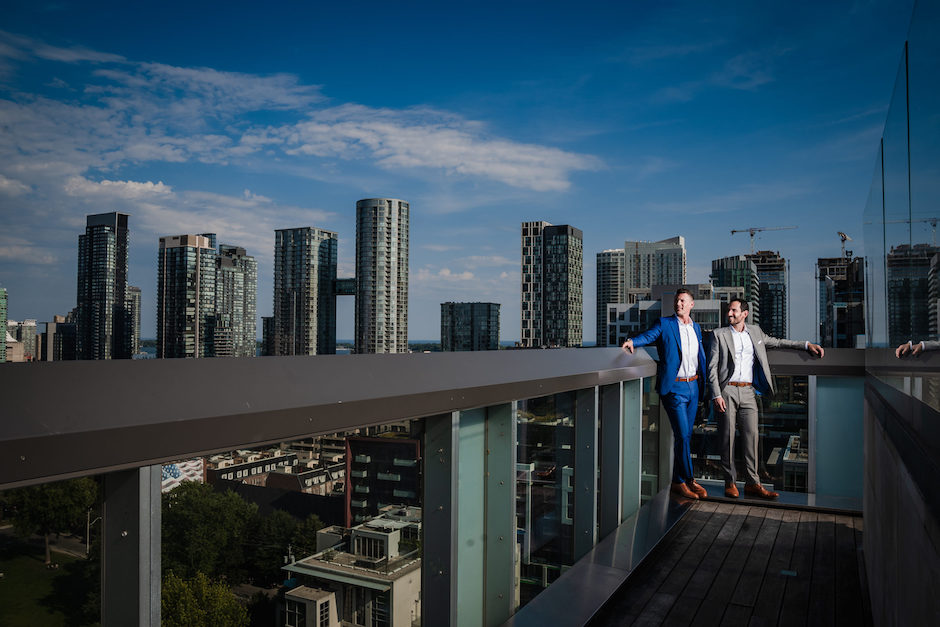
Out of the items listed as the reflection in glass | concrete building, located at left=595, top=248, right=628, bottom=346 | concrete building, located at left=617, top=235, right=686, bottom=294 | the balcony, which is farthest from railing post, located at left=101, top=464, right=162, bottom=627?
concrete building, located at left=617, top=235, right=686, bottom=294

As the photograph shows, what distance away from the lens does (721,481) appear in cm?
463

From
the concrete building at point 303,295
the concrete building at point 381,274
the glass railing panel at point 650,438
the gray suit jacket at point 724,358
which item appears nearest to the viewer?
the glass railing panel at point 650,438

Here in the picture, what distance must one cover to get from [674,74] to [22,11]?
78433mm

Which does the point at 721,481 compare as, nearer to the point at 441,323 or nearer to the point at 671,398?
the point at 671,398

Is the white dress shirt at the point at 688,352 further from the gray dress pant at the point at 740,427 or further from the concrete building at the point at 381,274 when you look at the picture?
the concrete building at the point at 381,274

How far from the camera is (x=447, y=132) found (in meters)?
99.2

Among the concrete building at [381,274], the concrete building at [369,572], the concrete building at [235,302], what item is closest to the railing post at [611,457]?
the concrete building at [369,572]

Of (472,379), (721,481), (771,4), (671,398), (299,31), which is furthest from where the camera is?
(299,31)

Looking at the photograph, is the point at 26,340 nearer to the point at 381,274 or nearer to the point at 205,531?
the point at 205,531

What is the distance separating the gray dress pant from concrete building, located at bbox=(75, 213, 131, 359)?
37064 mm

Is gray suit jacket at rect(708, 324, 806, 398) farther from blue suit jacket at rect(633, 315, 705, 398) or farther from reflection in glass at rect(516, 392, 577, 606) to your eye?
reflection in glass at rect(516, 392, 577, 606)

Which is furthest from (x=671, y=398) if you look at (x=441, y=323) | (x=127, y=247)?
(x=441, y=323)

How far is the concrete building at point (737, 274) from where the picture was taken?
80.9 meters

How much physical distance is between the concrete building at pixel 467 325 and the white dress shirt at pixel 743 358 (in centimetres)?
5979
